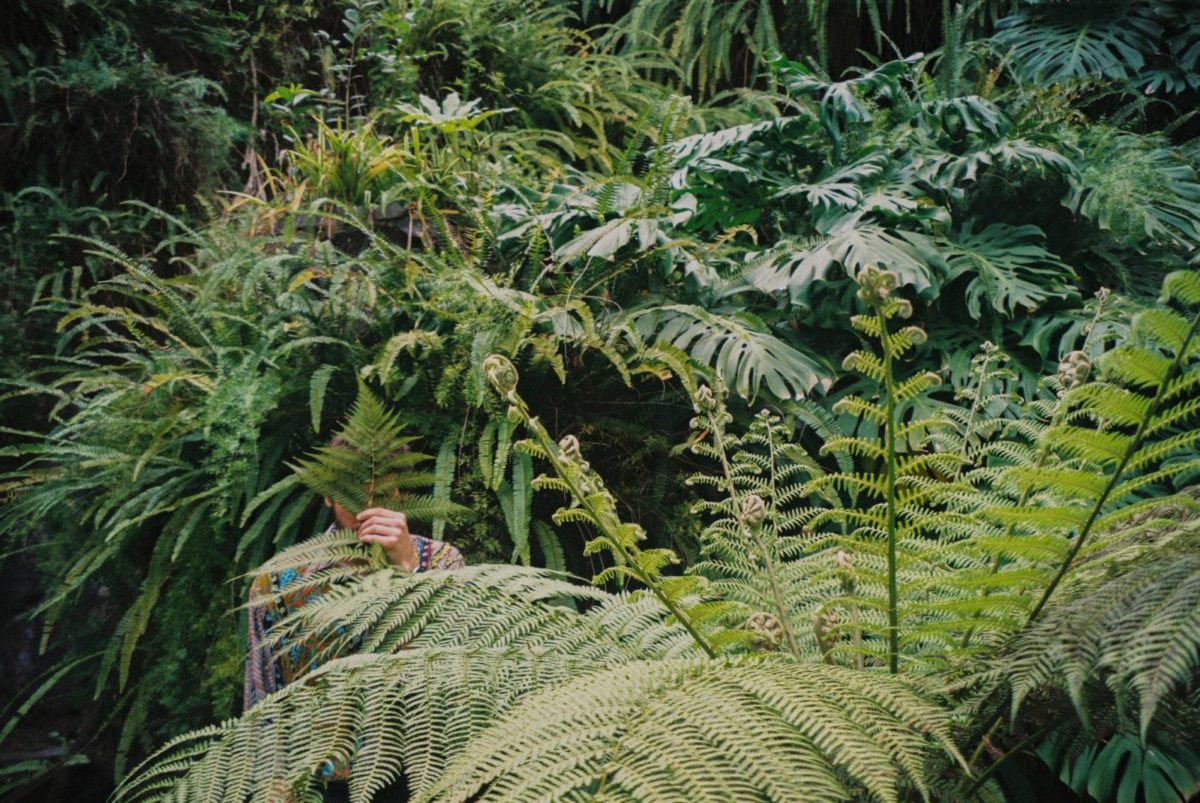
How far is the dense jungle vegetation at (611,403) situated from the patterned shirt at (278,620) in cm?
9

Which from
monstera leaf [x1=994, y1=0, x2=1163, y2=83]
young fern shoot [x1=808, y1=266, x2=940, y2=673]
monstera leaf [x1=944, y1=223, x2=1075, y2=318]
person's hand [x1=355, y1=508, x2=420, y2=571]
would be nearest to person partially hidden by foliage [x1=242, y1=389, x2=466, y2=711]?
person's hand [x1=355, y1=508, x2=420, y2=571]

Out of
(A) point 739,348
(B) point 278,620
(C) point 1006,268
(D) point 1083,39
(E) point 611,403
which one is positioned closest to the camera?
→ (B) point 278,620

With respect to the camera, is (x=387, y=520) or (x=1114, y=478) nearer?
(x=1114, y=478)

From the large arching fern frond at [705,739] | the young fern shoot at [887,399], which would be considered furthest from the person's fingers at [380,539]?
the young fern shoot at [887,399]

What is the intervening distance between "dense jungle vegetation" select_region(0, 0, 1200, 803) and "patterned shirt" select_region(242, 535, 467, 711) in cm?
9

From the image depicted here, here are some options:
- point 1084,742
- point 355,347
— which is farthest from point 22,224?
point 1084,742

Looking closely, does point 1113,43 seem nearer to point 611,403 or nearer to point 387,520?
point 611,403

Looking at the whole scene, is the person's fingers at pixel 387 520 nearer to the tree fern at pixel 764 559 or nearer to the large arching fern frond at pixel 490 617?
the large arching fern frond at pixel 490 617

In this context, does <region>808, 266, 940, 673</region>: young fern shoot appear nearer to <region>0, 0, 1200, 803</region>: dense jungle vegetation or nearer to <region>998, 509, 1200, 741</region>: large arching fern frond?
<region>0, 0, 1200, 803</region>: dense jungle vegetation

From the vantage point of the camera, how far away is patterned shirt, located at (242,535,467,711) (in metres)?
1.76

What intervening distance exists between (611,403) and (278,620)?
124 cm

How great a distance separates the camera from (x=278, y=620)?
5.85 feet

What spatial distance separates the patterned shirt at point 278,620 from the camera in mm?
1763

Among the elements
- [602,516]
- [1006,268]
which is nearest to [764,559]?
[602,516]
